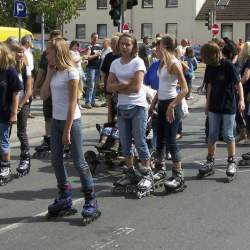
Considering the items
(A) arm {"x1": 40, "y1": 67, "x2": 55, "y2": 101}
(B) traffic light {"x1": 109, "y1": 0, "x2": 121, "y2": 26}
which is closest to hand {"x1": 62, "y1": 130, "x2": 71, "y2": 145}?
(A) arm {"x1": 40, "y1": 67, "x2": 55, "y2": 101}

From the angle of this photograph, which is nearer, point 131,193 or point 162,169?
point 131,193

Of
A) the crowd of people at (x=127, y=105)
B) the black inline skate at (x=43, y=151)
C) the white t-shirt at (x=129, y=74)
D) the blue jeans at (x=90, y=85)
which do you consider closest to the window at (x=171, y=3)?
the blue jeans at (x=90, y=85)

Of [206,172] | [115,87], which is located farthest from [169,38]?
[206,172]

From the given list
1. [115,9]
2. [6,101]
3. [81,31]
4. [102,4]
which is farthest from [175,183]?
[81,31]

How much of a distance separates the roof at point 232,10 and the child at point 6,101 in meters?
48.8

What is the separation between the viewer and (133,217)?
6250 mm

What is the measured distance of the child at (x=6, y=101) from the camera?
7348 mm

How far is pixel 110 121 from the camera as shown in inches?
366

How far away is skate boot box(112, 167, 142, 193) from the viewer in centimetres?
717

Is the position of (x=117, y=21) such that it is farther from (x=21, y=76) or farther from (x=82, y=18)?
(x=82, y=18)

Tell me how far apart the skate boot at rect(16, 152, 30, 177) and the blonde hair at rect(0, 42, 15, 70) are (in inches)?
60.2

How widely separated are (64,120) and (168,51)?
1.92 meters

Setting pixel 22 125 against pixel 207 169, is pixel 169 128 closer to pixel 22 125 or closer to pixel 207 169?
pixel 207 169

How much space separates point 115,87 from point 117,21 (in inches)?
393
